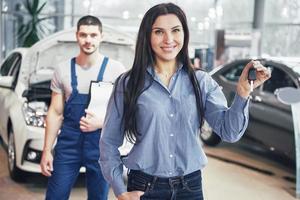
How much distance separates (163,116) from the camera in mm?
1481

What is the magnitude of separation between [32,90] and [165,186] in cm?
320

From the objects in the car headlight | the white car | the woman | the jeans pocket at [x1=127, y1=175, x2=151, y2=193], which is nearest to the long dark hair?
the woman

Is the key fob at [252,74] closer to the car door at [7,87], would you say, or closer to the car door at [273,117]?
the car door at [273,117]

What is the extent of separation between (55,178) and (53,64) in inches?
106

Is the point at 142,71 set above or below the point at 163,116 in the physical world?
above

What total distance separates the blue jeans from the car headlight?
2.50 meters

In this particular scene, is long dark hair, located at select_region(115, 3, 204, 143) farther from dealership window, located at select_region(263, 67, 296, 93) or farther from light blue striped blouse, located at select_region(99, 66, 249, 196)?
dealership window, located at select_region(263, 67, 296, 93)

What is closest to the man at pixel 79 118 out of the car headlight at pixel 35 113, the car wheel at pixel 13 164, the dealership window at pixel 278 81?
the car headlight at pixel 35 113

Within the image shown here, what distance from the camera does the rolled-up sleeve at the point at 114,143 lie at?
1551mm

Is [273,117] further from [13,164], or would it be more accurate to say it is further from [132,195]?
[132,195]

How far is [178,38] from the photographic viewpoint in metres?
1.52

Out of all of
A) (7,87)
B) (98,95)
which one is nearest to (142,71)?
(98,95)

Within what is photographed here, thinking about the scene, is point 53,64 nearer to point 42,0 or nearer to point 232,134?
point 232,134

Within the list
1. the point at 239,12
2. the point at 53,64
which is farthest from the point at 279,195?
the point at 239,12
